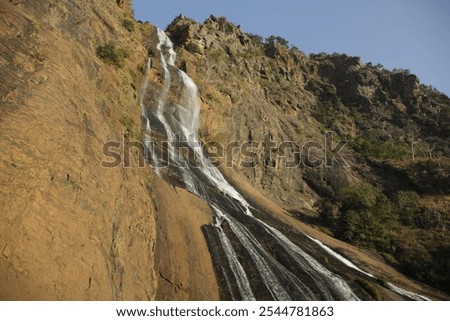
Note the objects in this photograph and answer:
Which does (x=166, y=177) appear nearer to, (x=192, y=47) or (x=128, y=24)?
(x=128, y=24)

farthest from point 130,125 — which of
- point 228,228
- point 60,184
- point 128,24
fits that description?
point 128,24

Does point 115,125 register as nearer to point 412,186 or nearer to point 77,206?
point 77,206

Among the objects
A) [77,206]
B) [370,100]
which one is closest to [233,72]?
[370,100]

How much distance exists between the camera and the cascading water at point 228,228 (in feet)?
63.4

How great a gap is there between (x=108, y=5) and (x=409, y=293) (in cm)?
3302

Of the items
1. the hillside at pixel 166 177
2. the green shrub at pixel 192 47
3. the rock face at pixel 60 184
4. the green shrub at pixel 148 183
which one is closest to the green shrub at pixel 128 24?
the hillside at pixel 166 177

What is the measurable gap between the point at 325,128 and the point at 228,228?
48414mm

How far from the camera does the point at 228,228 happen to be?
23.6 metres

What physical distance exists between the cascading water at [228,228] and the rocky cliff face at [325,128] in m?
4.06

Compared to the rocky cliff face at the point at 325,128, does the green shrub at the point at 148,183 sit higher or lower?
lower

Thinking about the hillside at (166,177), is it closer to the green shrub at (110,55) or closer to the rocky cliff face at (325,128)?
the green shrub at (110,55)

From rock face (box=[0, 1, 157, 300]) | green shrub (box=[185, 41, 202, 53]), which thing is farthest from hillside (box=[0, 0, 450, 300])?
green shrub (box=[185, 41, 202, 53])
